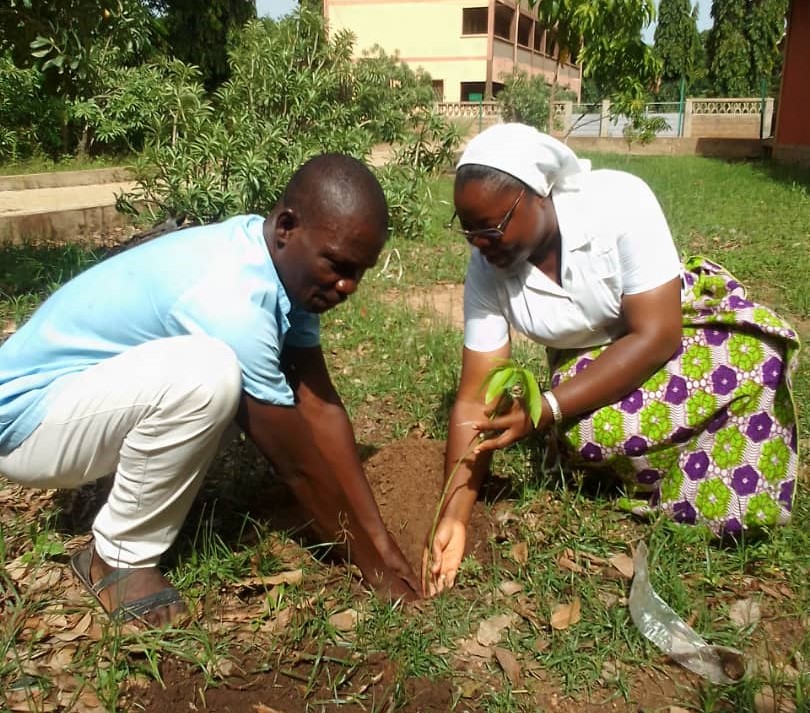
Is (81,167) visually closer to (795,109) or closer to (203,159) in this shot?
(203,159)

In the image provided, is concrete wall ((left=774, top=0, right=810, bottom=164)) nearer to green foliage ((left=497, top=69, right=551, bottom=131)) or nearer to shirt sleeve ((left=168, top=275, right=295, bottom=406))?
green foliage ((left=497, top=69, right=551, bottom=131))

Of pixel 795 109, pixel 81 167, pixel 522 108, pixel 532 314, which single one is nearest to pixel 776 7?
pixel 522 108

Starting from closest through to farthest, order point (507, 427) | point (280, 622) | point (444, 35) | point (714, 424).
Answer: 1. point (280, 622)
2. point (507, 427)
3. point (714, 424)
4. point (444, 35)

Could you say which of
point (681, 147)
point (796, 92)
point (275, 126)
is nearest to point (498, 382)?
point (275, 126)

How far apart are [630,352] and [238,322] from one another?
1.09 metres

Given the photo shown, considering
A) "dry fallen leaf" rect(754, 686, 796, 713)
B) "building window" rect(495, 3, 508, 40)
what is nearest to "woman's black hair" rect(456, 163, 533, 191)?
"dry fallen leaf" rect(754, 686, 796, 713)

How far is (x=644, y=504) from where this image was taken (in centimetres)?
229

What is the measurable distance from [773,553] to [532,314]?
3.04 feet

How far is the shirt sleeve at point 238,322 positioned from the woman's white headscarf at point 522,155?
0.69 m

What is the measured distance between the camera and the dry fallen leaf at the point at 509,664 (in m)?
1.72

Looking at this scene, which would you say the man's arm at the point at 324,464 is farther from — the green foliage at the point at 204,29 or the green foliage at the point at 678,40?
the green foliage at the point at 678,40

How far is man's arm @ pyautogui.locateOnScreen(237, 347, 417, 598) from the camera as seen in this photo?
5.66 ft

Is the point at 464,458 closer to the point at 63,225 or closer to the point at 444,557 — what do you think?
the point at 444,557

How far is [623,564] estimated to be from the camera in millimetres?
2088
